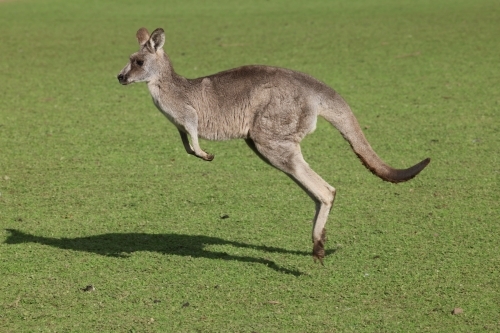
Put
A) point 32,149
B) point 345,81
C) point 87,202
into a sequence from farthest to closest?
point 345,81, point 32,149, point 87,202

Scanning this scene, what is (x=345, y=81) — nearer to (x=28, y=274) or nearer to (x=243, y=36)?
(x=243, y=36)

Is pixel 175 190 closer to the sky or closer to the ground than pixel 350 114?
closer to the ground

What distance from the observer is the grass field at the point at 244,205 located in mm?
4637

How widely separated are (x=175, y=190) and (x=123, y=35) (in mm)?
6018

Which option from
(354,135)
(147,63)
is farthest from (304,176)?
(147,63)

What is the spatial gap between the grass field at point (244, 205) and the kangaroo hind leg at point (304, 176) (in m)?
0.20

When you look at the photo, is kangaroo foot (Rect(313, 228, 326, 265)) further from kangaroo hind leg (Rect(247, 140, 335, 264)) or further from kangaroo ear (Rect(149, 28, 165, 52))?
kangaroo ear (Rect(149, 28, 165, 52))

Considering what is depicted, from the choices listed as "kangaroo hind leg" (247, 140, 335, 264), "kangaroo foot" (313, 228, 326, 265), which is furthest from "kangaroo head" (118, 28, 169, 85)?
"kangaroo foot" (313, 228, 326, 265)

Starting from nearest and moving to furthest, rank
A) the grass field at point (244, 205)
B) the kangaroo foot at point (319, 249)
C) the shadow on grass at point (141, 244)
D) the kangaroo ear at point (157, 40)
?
the grass field at point (244, 205), the kangaroo foot at point (319, 249), the kangaroo ear at point (157, 40), the shadow on grass at point (141, 244)

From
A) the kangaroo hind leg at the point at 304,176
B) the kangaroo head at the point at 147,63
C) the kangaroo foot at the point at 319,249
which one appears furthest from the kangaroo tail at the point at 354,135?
the kangaroo head at the point at 147,63

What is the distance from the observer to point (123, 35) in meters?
12.1

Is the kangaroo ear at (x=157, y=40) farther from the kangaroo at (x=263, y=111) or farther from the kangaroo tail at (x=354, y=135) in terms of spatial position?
the kangaroo tail at (x=354, y=135)

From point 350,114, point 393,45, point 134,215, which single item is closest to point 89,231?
point 134,215

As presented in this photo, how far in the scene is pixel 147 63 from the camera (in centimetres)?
516
